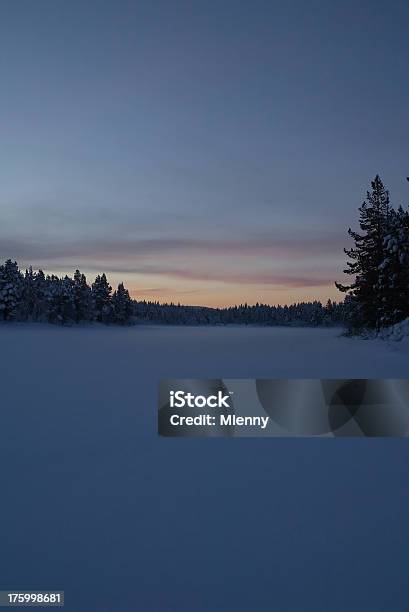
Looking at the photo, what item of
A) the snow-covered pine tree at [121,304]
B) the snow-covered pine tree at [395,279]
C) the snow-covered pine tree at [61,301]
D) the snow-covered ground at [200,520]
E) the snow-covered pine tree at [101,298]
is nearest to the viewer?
the snow-covered ground at [200,520]

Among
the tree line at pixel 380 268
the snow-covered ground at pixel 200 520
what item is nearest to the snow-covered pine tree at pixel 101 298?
the tree line at pixel 380 268

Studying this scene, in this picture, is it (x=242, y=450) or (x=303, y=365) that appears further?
(x=303, y=365)

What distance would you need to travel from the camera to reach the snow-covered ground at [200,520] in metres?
2.84

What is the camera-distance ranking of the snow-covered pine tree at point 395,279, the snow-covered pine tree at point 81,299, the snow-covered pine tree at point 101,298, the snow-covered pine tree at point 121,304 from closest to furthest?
the snow-covered pine tree at point 395,279, the snow-covered pine tree at point 81,299, the snow-covered pine tree at point 101,298, the snow-covered pine tree at point 121,304

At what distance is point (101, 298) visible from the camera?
283 ft

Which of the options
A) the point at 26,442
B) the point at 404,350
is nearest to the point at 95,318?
the point at 404,350

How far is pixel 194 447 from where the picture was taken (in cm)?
549

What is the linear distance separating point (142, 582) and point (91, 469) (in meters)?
2.04

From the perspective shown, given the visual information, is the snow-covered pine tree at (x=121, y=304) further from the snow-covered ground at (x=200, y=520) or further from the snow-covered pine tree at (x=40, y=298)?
the snow-covered ground at (x=200, y=520)

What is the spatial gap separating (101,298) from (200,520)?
282ft

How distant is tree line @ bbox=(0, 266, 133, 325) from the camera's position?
68.1 m

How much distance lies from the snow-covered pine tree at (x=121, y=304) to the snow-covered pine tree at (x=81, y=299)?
23.6 ft

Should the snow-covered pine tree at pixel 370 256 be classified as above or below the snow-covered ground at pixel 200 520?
above

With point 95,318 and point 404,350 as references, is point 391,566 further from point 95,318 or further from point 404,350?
point 95,318
